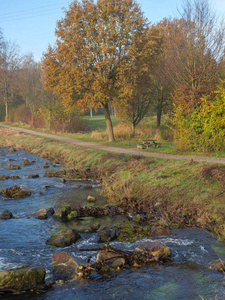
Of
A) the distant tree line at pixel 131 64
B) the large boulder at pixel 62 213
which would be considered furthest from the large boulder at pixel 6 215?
the distant tree line at pixel 131 64

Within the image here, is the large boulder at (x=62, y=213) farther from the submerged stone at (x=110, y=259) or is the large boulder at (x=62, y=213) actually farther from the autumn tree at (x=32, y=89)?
the autumn tree at (x=32, y=89)

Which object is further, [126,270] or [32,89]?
[32,89]

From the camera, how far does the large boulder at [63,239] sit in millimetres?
7379

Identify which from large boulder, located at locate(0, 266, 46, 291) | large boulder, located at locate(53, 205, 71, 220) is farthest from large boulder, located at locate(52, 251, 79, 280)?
large boulder, located at locate(53, 205, 71, 220)

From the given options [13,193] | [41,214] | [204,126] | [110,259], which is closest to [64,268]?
[110,259]

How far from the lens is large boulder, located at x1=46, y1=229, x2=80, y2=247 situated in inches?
290

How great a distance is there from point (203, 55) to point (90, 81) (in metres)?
7.18

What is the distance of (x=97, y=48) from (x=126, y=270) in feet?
52.3

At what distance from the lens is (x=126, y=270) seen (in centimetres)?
619

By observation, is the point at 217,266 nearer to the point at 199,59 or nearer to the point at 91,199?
the point at 91,199

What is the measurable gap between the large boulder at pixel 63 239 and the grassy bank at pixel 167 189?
7.36 ft

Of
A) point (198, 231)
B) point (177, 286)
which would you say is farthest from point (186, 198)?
point (177, 286)

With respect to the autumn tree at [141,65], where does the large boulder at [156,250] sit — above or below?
below

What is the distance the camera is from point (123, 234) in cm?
812
